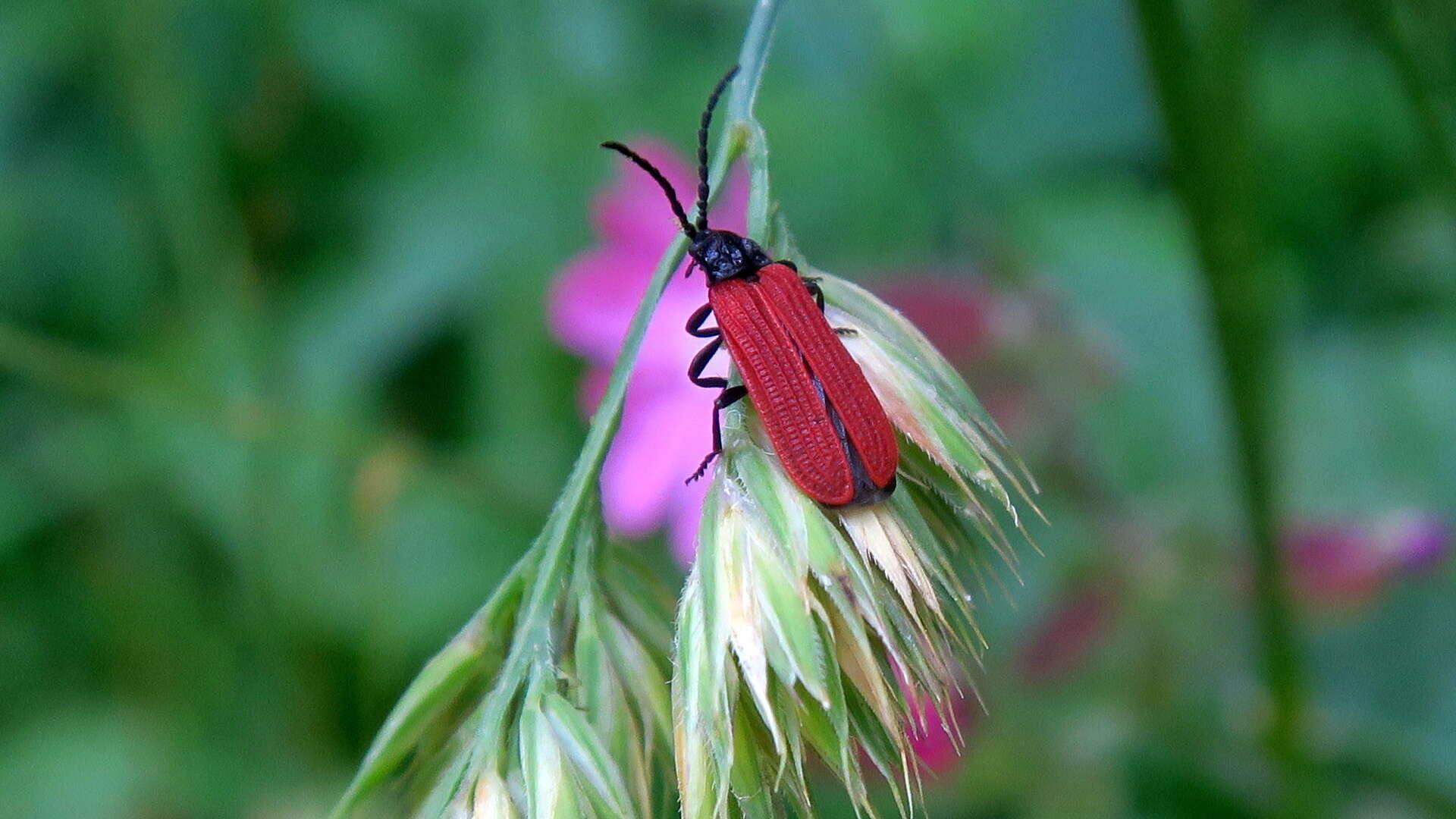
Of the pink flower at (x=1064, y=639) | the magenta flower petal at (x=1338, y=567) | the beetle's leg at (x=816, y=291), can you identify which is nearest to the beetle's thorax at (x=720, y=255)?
the beetle's leg at (x=816, y=291)

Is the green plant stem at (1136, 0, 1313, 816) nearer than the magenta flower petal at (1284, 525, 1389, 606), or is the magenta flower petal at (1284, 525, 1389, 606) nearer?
the green plant stem at (1136, 0, 1313, 816)

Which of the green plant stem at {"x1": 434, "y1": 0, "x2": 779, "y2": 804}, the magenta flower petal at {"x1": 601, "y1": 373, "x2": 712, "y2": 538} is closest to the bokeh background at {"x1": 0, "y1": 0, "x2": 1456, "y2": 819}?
the magenta flower petal at {"x1": 601, "y1": 373, "x2": 712, "y2": 538}

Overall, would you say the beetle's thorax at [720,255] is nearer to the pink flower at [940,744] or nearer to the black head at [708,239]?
the black head at [708,239]

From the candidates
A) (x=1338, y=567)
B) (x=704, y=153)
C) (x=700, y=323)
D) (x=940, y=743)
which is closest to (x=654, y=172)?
(x=704, y=153)

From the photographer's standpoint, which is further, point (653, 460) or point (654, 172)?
point (653, 460)

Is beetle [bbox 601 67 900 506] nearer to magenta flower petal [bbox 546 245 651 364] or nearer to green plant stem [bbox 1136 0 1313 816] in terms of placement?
green plant stem [bbox 1136 0 1313 816]

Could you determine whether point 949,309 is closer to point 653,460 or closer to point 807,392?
point 653,460
